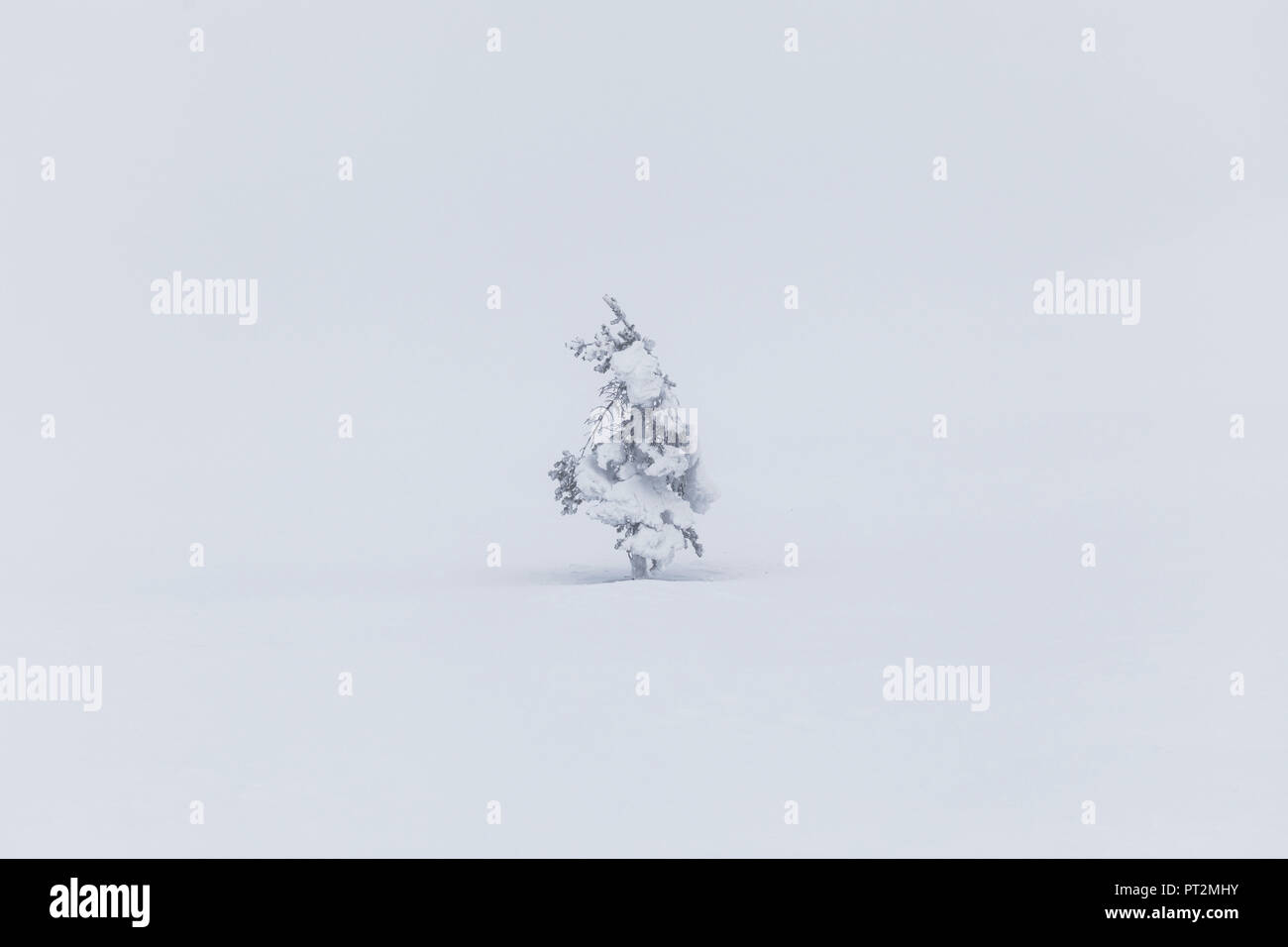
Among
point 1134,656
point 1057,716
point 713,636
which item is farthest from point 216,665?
point 1134,656

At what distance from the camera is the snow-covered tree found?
23391 mm

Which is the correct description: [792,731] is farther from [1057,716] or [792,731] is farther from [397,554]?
[397,554]

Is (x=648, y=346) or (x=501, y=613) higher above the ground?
(x=648, y=346)

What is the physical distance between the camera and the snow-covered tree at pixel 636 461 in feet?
76.7

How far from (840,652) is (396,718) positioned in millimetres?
6295

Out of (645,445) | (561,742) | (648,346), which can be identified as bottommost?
(561,742)

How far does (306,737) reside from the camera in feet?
51.2

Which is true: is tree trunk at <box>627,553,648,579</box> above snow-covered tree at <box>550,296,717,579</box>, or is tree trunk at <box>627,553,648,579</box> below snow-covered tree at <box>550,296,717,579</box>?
below

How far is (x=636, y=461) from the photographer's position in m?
23.9

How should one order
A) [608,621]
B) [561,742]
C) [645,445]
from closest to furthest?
1. [561,742]
2. [608,621]
3. [645,445]

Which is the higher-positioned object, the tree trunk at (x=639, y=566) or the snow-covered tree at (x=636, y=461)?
the snow-covered tree at (x=636, y=461)

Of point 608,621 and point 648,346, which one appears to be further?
point 648,346

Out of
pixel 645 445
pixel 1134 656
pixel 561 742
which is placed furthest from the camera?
pixel 645 445

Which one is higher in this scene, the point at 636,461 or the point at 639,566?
the point at 636,461
